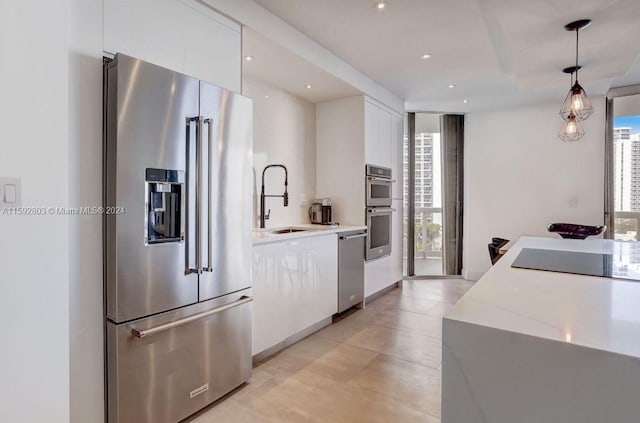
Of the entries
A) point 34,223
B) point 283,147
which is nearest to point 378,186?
point 283,147

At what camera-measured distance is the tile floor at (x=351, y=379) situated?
1.98m

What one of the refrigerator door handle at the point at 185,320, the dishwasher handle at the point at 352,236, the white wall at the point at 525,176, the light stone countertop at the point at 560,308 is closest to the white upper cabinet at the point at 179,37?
the refrigerator door handle at the point at 185,320

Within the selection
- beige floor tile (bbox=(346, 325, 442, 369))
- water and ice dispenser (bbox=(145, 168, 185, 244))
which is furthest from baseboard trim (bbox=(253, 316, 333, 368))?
water and ice dispenser (bbox=(145, 168, 185, 244))

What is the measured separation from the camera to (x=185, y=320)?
1852 millimetres

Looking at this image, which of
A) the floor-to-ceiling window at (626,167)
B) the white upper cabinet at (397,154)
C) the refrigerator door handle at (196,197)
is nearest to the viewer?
the refrigerator door handle at (196,197)

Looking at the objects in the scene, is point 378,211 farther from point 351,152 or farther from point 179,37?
point 179,37

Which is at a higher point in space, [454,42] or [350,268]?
[454,42]

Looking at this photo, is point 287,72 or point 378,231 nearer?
point 287,72

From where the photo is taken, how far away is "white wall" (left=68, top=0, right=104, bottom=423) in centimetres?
156

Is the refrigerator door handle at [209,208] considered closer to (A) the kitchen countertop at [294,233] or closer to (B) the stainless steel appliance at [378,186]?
(A) the kitchen countertop at [294,233]

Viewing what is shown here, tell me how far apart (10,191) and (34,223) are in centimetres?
14

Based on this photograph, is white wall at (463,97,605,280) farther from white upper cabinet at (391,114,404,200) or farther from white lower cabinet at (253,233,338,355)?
white lower cabinet at (253,233,338,355)

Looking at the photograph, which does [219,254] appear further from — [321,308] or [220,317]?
[321,308]

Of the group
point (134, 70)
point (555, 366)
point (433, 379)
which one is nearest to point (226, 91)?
point (134, 70)
